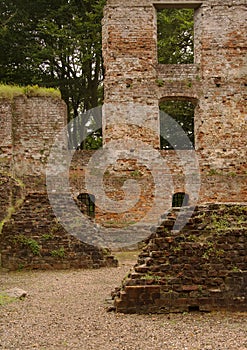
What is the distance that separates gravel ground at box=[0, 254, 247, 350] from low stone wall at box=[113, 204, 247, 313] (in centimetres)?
21

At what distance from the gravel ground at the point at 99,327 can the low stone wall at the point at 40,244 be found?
3.68 m

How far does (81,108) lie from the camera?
98.8ft

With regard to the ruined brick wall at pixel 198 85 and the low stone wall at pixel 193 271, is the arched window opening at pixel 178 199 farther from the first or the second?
the low stone wall at pixel 193 271

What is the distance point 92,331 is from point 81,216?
7200 mm

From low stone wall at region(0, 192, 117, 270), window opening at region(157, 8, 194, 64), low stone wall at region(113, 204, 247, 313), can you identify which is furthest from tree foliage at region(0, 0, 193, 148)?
low stone wall at region(113, 204, 247, 313)

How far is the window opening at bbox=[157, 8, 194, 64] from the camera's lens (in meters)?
25.2

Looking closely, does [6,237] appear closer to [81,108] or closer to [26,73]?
[26,73]

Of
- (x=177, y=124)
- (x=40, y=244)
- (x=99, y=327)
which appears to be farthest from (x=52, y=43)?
(x=99, y=327)

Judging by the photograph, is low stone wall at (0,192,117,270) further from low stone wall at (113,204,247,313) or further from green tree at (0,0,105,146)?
green tree at (0,0,105,146)

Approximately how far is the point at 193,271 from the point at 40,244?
613 cm

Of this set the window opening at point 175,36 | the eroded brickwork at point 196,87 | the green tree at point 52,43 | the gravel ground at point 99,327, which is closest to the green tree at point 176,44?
the window opening at point 175,36

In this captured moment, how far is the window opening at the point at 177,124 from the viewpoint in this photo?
26719mm

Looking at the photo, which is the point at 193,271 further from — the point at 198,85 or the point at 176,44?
the point at 176,44

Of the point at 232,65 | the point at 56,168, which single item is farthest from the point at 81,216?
the point at 232,65
